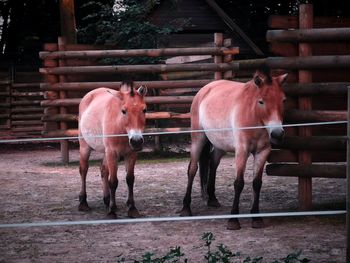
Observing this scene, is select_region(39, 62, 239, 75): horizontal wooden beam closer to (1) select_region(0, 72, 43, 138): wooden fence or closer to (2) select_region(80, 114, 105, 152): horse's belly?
(2) select_region(80, 114, 105, 152): horse's belly

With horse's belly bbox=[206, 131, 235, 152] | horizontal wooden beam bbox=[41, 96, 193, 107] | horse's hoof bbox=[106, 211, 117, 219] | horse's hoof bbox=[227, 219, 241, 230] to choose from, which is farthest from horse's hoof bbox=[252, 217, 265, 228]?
horizontal wooden beam bbox=[41, 96, 193, 107]

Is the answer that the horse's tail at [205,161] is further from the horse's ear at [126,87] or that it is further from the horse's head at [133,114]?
the horse's ear at [126,87]

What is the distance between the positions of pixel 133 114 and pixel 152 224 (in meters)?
1.31

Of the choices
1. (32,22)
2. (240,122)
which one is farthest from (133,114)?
(32,22)

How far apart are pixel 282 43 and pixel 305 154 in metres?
1.39

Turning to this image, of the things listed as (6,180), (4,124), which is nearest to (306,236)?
(6,180)

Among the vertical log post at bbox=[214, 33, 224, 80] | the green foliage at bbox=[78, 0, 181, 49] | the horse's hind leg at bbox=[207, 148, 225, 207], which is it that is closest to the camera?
the horse's hind leg at bbox=[207, 148, 225, 207]

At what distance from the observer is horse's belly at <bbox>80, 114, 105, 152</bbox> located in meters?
8.34

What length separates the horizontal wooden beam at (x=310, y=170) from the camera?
7332 mm

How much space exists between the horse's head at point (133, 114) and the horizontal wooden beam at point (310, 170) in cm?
169

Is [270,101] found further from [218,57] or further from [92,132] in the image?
[218,57]

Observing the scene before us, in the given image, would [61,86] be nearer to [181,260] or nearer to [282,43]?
[282,43]

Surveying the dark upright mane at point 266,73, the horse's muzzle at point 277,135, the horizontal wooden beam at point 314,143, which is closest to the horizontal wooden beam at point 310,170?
the horizontal wooden beam at point 314,143

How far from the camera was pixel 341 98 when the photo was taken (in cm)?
770
